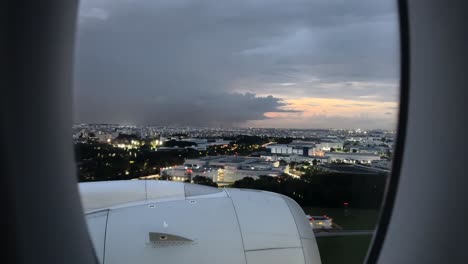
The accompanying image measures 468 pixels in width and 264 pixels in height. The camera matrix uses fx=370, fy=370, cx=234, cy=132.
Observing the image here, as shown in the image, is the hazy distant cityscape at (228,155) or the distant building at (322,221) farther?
the distant building at (322,221)

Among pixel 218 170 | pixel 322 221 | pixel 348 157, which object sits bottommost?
pixel 322 221

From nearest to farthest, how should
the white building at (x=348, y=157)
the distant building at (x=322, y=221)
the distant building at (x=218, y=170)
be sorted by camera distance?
the white building at (x=348, y=157) < the distant building at (x=218, y=170) < the distant building at (x=322, y=221)

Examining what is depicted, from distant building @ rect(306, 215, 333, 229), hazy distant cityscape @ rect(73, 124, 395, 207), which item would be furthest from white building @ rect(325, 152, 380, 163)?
distant building @ rect(306, 215, 333, 229)

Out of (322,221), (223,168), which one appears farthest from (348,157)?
(322,221)

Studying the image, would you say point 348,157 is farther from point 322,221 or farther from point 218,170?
point 322,221

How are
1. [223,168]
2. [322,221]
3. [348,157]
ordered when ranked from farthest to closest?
1. [322,221]
2. [223,168]
3. [348,157]

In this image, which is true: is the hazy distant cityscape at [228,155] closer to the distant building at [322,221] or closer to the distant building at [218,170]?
the distant building at [218,170]

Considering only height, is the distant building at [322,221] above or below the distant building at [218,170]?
below

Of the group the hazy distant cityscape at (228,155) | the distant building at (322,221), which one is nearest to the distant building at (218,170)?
the hazy distant cityscape at (228,155)

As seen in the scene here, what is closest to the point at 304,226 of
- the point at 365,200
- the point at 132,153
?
the point at 365,200
